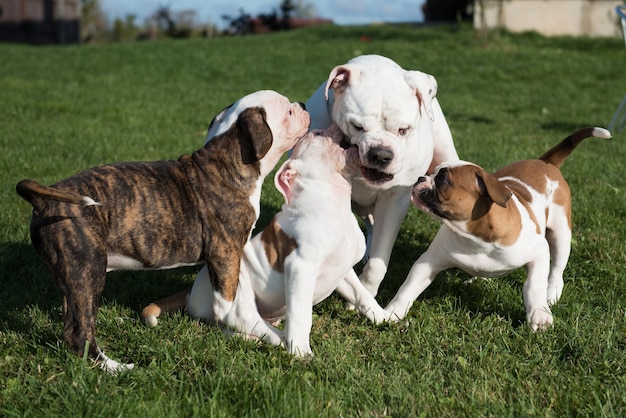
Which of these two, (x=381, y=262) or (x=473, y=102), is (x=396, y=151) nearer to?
(x=381, y=262)

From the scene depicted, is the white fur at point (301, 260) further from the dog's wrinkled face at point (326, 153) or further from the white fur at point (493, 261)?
the white fur at point (493, 261)

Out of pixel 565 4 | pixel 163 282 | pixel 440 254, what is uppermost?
pixel 565 4

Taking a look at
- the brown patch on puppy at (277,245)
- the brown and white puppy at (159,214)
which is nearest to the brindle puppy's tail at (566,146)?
the brown and white puppy at (159,214)

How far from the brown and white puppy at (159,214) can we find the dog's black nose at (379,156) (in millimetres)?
462

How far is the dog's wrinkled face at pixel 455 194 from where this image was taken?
14.4 feet

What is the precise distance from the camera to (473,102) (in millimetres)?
16094

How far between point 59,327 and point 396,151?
7.82 ft

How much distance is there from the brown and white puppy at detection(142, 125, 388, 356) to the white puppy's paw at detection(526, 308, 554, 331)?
0.92 m

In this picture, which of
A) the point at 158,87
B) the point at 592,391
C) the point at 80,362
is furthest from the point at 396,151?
the point at 158,87

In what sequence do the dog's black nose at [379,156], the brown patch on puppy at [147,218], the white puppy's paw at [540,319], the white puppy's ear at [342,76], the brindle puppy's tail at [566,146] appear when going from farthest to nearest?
the brindle puppy's tail at [566,146]
the white puppy's ear at [342,76]
the dog's black nose at [379,156]
the white puppy's paw at [540,319]
the brown patch on puppy at [147,218]

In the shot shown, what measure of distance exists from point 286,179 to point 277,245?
41 cm

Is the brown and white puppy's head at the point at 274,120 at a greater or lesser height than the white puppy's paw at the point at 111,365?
greater

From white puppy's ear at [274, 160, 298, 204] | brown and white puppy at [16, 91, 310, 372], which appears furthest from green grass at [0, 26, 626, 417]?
white puppy's ear at [274, 160, 298, 204]

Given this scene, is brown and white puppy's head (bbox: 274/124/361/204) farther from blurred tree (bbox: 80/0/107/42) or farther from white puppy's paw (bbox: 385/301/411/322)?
blurred tree (bbox: 80/0/107/42)
